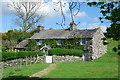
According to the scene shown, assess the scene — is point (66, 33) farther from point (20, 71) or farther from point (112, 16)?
point (112, 16)

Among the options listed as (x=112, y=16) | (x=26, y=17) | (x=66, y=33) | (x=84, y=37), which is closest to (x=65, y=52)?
(x=66, y=33)

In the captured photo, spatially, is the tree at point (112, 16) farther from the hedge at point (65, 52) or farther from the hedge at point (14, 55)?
the hedge at point (65, 52)

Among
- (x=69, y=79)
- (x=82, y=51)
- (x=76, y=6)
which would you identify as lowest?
(x=69, y=79)

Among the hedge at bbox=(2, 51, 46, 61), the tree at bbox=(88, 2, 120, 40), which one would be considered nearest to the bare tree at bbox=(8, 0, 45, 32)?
the hedge at bbox=(2, 51, 46, 61)

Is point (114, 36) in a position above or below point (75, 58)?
above

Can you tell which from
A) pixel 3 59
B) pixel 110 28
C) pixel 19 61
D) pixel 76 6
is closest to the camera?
pixel 110 28

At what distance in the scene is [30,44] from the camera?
630cm

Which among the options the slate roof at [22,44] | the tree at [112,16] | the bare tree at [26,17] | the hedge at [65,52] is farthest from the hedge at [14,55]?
the tree at [112,16]

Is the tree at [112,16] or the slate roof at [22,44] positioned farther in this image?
the slate roof at [22,44]

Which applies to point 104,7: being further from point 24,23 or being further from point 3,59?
point 3,59

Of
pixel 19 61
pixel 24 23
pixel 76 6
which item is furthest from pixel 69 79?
pixel 19 61

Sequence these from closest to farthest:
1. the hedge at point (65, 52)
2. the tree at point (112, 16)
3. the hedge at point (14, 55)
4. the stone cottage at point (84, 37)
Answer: the tree at point (112, 16)
the hedge at point (14, 55)
the stone cottage at point (84, 37)
the hedge at point (65, 52)

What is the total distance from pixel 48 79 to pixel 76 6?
1.76m

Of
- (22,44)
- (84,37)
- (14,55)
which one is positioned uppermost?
(84,37)
